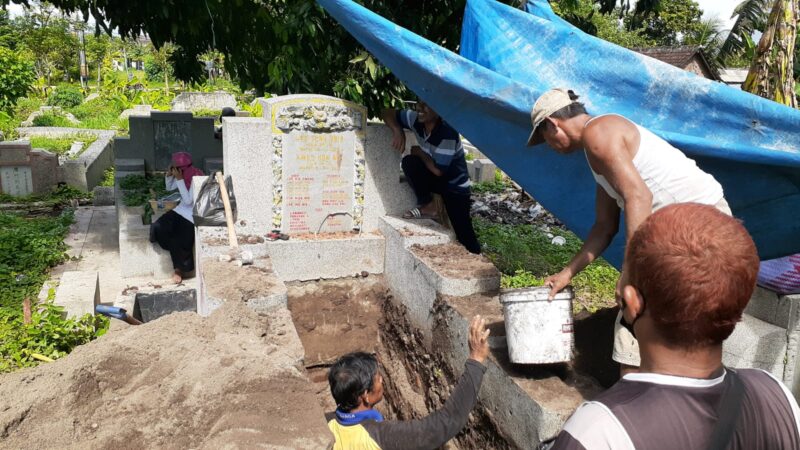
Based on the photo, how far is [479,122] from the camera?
180 inches

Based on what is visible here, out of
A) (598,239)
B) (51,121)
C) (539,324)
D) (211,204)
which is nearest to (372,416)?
(539,324)

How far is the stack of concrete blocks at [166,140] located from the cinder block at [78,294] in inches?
183

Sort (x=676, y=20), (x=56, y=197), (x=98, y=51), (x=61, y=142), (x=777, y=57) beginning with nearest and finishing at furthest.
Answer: (x=777, y=57), (x=56, y=197), (x=61, y=142), (x=676, y=20), (x=98, y=51)

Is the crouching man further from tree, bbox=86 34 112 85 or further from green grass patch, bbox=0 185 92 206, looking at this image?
tree, bbox=86 34 112 85

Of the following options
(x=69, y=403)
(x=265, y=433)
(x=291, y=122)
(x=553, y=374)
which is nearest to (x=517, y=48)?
(x=291, y=122)

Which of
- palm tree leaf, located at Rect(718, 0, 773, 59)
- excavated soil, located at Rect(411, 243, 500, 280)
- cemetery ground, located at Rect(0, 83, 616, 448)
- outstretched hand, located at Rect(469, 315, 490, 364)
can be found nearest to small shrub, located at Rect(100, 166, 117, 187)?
cemetery ground, located at Rect(0, 83, 616, 448)

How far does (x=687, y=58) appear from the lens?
1917cm

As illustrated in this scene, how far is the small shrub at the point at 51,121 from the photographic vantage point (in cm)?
1998

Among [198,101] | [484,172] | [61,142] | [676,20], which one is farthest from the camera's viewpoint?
[676,20]

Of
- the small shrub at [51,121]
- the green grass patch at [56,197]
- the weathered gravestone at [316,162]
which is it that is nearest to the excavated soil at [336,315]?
the weathered gravestone at [316,162]

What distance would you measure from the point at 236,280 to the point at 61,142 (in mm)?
14342

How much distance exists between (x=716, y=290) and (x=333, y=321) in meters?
4.80

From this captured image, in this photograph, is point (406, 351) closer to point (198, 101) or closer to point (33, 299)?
point (33, 299)

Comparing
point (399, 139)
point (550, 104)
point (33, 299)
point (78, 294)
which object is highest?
point (550, 104)
